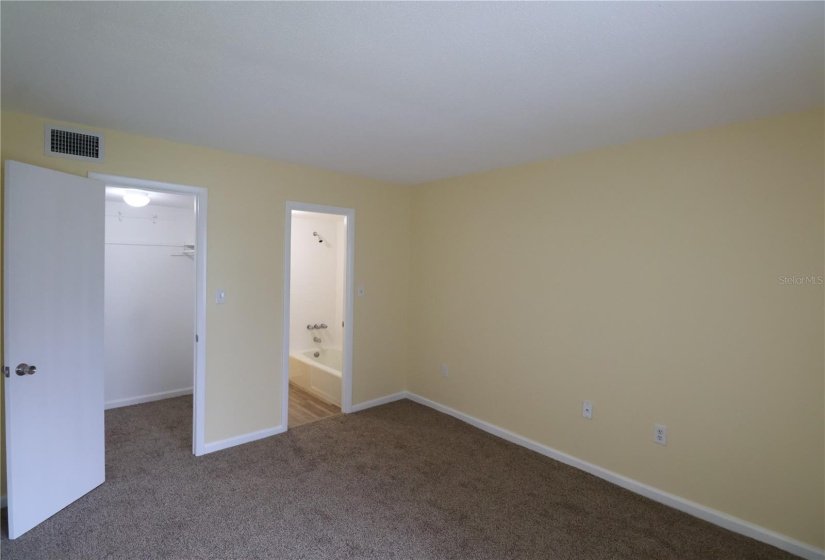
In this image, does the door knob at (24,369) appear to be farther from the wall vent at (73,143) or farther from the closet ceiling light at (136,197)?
the closet ceiling light at (136,197)

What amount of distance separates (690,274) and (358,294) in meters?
2.86

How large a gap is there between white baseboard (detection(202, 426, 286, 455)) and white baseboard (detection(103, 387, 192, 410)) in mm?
1788

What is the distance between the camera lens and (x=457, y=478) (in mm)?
2986

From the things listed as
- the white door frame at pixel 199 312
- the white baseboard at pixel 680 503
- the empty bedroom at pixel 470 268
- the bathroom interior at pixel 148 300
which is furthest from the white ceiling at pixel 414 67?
the white baseboard at pixel 680 503

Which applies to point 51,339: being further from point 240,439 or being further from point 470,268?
point 470,268

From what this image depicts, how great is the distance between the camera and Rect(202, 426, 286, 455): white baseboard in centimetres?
331

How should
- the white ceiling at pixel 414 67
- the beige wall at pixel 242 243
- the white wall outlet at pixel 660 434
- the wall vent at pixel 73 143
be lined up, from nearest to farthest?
the white ceiling at pixel 414 67 < the wall vent at pixel 73 143 < the white wall outlet at pixel 660 434 < the beige wall at pixel 242 243

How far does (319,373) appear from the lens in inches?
194

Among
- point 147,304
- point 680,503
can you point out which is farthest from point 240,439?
point 680,503

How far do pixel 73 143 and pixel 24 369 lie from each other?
4.68 feet

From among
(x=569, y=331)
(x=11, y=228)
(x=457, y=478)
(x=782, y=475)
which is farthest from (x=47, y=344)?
(x=782, y=475)

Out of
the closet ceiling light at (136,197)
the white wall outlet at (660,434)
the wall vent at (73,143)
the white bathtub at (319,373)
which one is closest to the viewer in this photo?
the wall vent at (73,143)

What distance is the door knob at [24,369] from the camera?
229cm

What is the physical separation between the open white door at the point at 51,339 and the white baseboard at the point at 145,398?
1.84 meters
